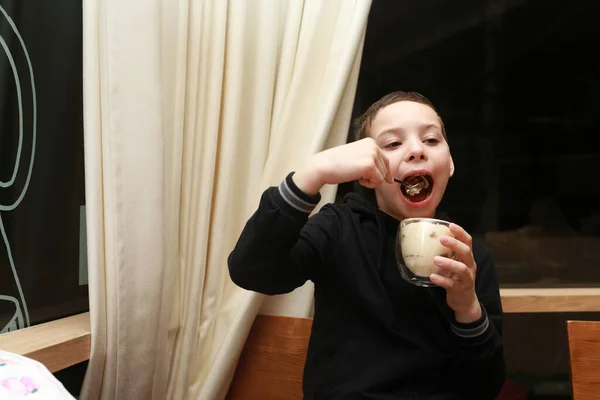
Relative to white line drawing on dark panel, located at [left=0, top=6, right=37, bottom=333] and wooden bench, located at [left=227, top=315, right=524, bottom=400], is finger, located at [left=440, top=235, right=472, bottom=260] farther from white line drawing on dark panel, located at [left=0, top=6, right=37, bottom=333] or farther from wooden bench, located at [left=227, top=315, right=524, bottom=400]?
white line drawing on dark panel, located at [left=0, top=6, right=37, bottom=333]

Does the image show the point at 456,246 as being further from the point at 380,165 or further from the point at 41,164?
the point at 41,164

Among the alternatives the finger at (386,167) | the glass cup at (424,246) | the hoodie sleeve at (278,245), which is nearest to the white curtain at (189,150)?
the hoodie sleeve at (278,245)

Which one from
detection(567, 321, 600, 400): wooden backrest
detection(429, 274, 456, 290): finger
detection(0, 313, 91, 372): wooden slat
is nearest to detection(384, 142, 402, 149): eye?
detection(429, 274, 456, 290): finger

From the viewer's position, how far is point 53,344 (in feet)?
3.43

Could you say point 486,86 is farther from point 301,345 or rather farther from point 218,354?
point 218,354

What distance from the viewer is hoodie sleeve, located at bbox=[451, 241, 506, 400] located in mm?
966

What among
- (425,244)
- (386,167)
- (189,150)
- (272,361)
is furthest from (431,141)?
(272,361)

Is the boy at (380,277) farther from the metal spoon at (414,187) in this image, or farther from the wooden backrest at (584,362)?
the wooden backrest at (584,362)

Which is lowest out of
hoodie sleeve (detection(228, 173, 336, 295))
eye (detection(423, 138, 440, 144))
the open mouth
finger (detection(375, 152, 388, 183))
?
hoodie sleeve (detection(228, 173, 336, 295))

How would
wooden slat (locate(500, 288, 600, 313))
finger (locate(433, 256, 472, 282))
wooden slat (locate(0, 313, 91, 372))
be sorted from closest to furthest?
1. finger (locate(433, 256, 472, 282))
2. wooden slat (locate(0, 313, 91, 372))
3. wooden slat (locate(500, 288, 600, 313))

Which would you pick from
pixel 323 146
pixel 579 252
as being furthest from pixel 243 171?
pixel 579 252

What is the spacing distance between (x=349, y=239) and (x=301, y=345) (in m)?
0.40

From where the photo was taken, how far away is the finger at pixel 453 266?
34.2 inches

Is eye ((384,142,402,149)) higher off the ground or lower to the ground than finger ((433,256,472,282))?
higher
